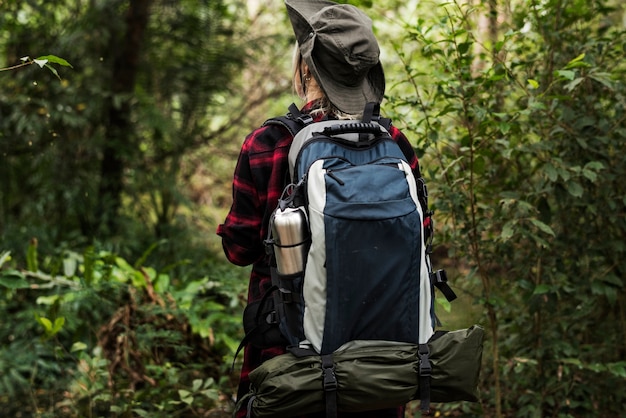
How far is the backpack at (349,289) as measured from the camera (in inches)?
75.2

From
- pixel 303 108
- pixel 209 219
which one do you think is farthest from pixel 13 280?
pixel 209 219

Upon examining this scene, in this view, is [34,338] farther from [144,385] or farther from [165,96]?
[165,96]

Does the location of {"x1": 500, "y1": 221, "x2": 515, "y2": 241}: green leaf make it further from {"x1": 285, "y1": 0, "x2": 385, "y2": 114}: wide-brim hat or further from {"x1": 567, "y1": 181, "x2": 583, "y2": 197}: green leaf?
{"x1": 285, "y1": 0, "x2": 385, "y2": 114}: wide-brim hat

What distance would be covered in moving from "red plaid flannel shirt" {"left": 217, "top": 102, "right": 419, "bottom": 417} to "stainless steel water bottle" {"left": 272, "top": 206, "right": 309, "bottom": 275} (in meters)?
0.24

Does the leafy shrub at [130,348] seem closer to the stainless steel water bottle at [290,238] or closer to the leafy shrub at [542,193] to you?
the leafy shrub at [542,193]

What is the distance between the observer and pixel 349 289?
192 cm

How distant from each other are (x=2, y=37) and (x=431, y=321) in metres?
5.41

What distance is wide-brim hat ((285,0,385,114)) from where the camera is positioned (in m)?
2.14

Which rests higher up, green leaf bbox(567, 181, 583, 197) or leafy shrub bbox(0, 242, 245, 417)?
green leaf bbox(567, 181, 583, 197)

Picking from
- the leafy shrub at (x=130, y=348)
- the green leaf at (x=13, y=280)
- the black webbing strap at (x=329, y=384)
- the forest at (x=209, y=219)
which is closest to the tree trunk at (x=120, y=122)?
the forest at (x=209, y=219)

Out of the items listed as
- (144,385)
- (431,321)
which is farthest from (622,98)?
(144,385)

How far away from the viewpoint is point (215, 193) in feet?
30.8

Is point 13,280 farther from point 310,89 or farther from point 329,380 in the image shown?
point 329,380

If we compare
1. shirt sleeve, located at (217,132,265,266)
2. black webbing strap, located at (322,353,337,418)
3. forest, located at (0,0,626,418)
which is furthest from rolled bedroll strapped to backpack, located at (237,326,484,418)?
forest, located at (0,0,626,418)
